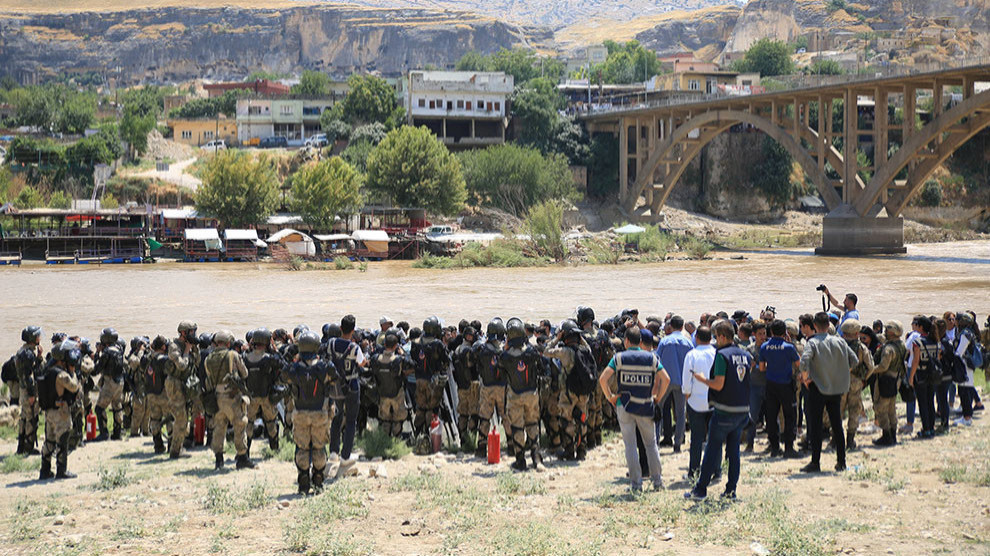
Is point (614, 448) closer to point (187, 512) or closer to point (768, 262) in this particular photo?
point (187, 512)

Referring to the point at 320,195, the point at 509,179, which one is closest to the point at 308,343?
the point at 320,195

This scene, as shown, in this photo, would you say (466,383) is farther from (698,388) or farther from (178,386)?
(698,388)

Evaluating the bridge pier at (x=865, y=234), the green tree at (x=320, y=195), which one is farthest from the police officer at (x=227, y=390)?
the green tree at (x=320, y=195)

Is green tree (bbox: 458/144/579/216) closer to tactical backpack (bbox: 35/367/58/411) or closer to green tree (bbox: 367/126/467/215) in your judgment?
green tree (bbox: 367/126/467/215)

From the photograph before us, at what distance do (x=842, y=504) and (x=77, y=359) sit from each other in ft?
26.8

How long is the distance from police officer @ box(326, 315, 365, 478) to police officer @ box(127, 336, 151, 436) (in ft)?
9.84

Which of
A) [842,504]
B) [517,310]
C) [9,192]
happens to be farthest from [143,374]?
[9,192]

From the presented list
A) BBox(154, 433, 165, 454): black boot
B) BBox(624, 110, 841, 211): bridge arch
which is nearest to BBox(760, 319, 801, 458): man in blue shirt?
BBox(154, 433, 165, 454): black boot

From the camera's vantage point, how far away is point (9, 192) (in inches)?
3091

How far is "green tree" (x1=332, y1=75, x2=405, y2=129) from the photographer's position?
9050 cm

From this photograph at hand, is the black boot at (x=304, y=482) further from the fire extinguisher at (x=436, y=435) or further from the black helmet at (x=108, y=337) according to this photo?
the black helmet at (x=108, y=337)

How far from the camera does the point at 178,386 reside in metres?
12.9

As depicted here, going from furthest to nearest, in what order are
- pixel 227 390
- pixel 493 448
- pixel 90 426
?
pixel 90 426, pixel 493 448, pixel 227 390

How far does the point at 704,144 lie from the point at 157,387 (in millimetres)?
68398
